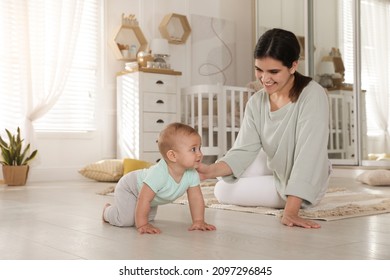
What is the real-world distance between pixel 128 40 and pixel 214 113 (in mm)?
1187

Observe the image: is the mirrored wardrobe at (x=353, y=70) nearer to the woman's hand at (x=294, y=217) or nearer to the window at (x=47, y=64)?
the window at (x=47, y=64)

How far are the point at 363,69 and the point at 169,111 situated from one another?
191 cm

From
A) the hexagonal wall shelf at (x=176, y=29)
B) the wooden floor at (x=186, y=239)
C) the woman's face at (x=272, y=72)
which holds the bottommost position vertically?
the wooden floor at (x=186, y=239)

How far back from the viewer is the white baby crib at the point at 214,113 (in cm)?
492

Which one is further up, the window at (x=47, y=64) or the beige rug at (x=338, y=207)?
the window at (x=47, y=64)

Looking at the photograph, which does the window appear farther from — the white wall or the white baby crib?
the white baby crib

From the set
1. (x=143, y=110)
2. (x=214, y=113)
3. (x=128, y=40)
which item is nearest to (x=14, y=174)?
(x=143, y=110)

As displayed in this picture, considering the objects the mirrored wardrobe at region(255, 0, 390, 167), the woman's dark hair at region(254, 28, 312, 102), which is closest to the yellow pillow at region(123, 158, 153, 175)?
the mirrored wardrobe at region(255, 0, 390, 167)

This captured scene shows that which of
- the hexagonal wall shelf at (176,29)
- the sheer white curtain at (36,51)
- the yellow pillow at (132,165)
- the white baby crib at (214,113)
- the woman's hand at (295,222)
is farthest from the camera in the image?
the hexagonal wall shelf at (176,29)

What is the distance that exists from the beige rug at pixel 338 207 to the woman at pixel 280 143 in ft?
0.20

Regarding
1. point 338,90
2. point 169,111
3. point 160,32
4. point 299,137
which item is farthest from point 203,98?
point 299,137

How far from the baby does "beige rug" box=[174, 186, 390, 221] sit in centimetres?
50

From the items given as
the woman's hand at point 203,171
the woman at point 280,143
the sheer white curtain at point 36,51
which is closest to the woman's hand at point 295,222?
the woman at point 280,143

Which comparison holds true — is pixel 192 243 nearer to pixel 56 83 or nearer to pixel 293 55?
pixel 293 55
